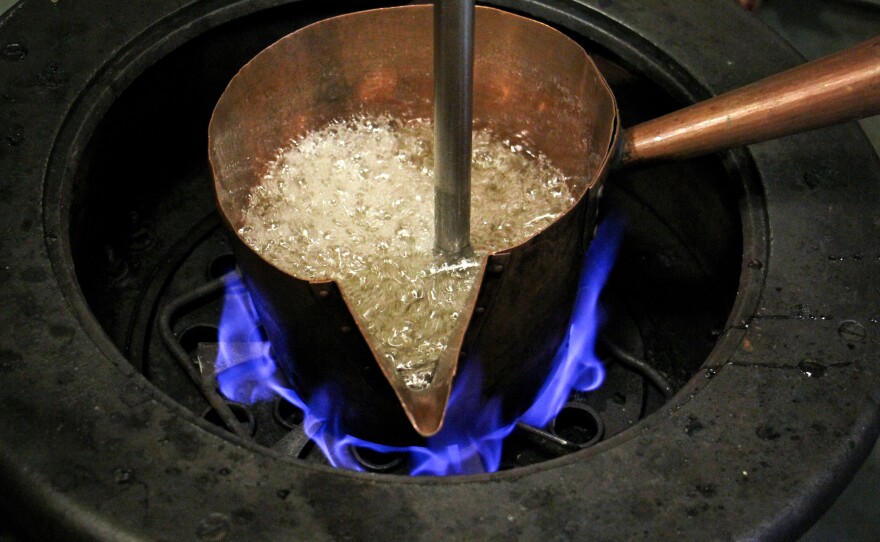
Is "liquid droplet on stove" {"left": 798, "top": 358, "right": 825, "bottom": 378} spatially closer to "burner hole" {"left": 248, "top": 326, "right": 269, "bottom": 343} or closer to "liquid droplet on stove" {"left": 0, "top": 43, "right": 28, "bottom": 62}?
"burner hole" {"left": 248, "top": 326, "right": 269, "bottom": 343}

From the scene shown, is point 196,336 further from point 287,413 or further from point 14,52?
point 14,52

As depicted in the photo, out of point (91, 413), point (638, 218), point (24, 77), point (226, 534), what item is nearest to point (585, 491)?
point (226, 534)

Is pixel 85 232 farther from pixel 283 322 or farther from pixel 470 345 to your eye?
pixel 470 345

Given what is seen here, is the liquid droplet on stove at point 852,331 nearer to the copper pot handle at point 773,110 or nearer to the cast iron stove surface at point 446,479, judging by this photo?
the cast iron stove surface at point 446,479

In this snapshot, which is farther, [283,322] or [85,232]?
[85,232]

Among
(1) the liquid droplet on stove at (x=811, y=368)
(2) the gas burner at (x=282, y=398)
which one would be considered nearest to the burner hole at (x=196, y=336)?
(2) the gas burner at (x=282, y=398)

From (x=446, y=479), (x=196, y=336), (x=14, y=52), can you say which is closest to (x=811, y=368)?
(x=446, y=479)
